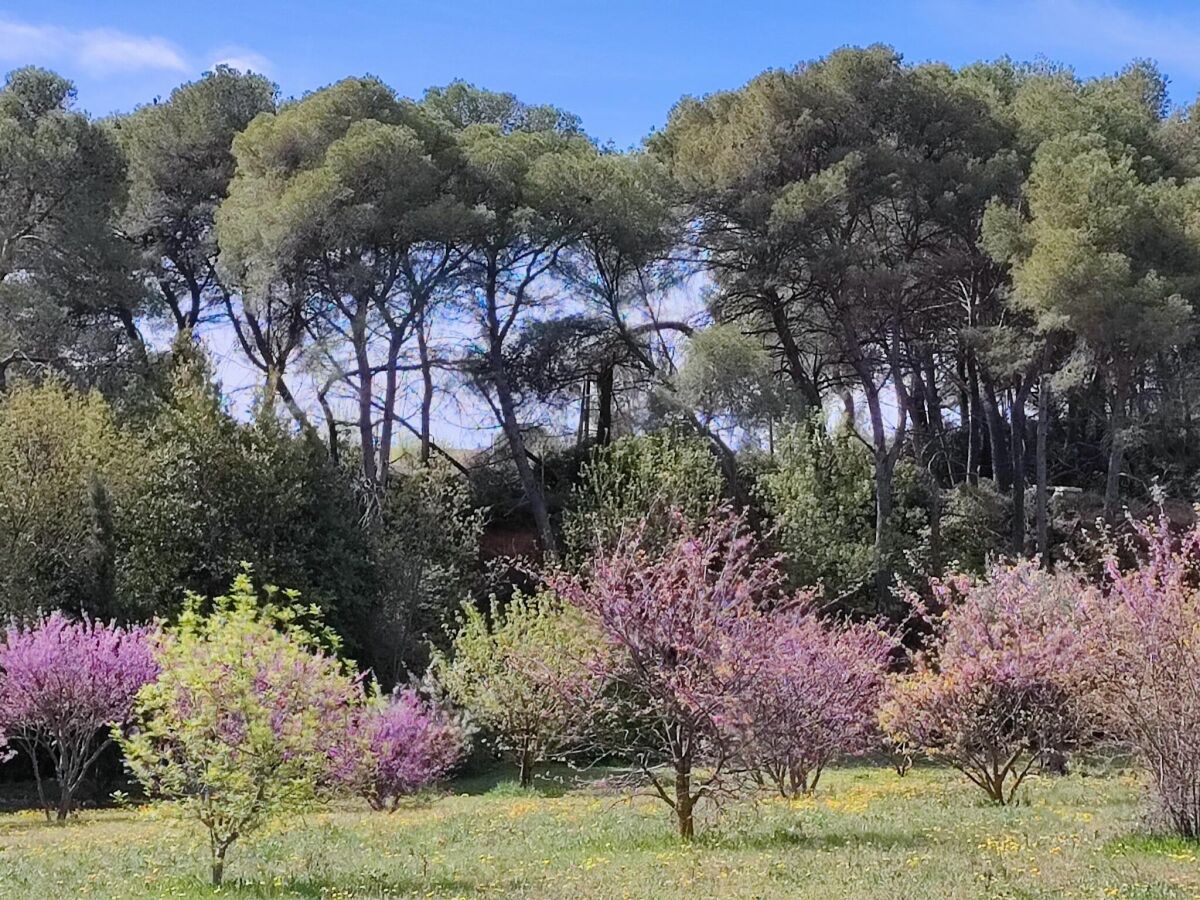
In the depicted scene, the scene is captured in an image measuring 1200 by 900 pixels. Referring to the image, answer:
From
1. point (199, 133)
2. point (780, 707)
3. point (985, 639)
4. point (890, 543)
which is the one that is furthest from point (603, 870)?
point (199, 133)

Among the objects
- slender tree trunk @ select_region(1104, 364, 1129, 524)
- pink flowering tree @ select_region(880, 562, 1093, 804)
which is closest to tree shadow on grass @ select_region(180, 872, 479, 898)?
pink flowering tree @ select_region(880, 562, 1093, 804)

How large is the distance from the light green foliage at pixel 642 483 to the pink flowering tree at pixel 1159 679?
17272 mm

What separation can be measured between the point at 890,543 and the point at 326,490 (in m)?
13.1

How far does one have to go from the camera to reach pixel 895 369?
27.6m

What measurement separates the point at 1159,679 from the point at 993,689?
3.73 meters

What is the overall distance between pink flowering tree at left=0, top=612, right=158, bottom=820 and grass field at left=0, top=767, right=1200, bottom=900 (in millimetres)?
2066

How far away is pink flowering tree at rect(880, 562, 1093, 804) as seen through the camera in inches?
475

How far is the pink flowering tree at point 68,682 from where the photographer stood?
1546 cm

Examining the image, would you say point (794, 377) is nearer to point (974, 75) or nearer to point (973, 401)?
point (973, 401)

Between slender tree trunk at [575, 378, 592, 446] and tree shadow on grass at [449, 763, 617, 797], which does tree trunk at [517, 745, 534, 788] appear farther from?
slender tree trunk at [575, 378, 592, 446]

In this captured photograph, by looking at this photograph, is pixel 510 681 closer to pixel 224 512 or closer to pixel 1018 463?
pixel 224 512

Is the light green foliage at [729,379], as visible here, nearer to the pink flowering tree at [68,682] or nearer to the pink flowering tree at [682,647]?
the pink flowering tree at [68,682]

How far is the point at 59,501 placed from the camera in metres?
22.6

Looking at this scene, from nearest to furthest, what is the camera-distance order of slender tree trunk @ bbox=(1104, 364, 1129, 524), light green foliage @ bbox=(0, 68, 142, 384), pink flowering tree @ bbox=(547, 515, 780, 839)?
1. pink flowering tree @ bbox=(547, 515, 780, 839)
2. slender tree trunk @ bbox=(1104, 364, 1129, 524)
3. light green foliage @ bbox=(0, 68, 142, 384)
